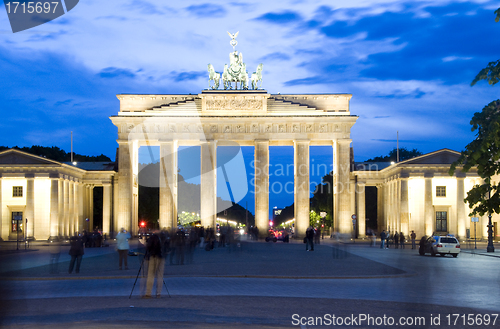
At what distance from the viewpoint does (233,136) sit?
69812mm

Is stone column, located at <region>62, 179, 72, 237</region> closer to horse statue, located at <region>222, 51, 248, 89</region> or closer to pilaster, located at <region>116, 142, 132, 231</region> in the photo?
pilaster, located at <region>116, 142, 132, 231</region>

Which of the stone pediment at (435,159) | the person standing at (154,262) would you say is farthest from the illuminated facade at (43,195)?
the person standing at (154,262)

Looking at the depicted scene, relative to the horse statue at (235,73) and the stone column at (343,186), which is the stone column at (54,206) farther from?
the stone column at (343,186)

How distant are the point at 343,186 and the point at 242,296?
5540 cm

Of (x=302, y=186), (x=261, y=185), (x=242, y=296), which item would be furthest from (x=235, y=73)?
(x=242, y=296)

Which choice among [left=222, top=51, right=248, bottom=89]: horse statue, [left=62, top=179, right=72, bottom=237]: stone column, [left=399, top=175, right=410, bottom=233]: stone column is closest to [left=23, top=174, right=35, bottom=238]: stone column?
[left=62, top=179, right=72, bottom=237]: stone column

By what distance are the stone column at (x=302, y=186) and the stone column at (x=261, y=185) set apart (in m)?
3.84

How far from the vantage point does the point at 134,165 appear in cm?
7081

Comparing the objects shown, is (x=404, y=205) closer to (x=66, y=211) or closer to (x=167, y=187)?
(x=167, y=187)

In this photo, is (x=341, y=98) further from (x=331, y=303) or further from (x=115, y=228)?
(x=331, y=303)

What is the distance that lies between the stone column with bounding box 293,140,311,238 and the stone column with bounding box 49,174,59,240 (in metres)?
28.2

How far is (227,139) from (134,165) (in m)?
12.3

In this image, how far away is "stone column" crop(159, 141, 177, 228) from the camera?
6944cm

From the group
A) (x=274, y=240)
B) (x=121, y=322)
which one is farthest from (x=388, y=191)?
(x=121, y=322)
